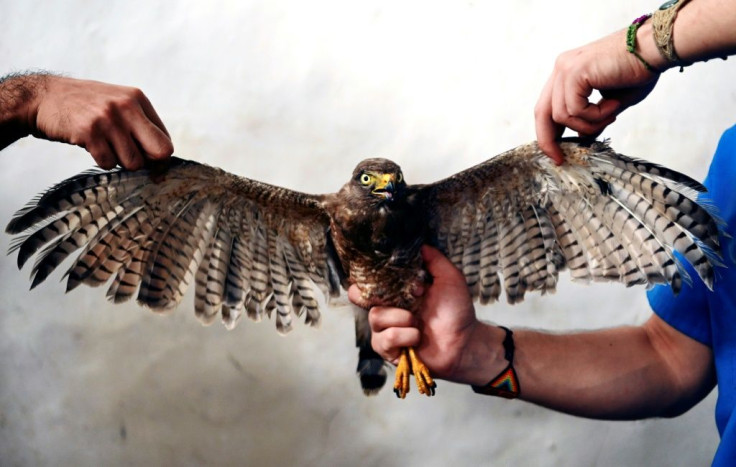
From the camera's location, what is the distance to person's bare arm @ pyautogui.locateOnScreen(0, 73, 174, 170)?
130cm

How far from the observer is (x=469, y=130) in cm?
219

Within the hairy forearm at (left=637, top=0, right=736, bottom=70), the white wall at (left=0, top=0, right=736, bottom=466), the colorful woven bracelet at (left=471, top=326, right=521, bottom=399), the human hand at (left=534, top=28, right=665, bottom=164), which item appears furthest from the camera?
the white wall at (left=0, top=0, right=736, bottom=466)

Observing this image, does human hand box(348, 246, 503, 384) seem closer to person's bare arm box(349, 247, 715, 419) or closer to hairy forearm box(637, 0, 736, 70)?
person's bare arm box(349, 247, 715, 419)

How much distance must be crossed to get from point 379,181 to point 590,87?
46cm

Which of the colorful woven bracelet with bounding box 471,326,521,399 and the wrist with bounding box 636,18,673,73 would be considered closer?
the wrist with bounding box 636,18,673,73

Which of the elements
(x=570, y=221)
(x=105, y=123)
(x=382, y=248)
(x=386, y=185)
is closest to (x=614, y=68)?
(x=570, y=221)

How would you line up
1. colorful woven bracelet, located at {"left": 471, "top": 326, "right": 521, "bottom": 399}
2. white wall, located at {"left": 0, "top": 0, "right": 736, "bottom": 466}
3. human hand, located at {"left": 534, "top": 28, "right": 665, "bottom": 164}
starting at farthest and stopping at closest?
white wall, located at {"left": 0, "top": 0, "right": 736, "bottom": 466}, colorful woven bracelet, located at {"left": 471, "top": 326, "right": 521, "bottom": 399}, human hand, located at {"left": 534, "top": 28, "right": 665, "bottom": 164}

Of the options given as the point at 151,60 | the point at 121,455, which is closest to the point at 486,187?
the point at 151,60

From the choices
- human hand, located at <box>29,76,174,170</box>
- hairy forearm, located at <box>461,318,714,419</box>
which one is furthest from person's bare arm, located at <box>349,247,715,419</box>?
human hand, located at <box>29,76,174,170</box>

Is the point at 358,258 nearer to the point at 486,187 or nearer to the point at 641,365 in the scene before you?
the point at 486,187

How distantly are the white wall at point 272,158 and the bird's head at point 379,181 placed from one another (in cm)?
72

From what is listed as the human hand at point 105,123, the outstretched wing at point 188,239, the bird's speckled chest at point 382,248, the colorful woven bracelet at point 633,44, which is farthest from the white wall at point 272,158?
the colorful woven bracelet at point 633,44

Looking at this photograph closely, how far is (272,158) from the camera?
2.16m

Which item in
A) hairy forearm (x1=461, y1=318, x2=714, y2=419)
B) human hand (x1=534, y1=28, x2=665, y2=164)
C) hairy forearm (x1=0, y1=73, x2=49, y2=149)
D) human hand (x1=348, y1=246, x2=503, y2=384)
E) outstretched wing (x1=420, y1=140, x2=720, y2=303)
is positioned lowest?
hairy forearm (x1=461, y1=318, x2=714, y2=419)
